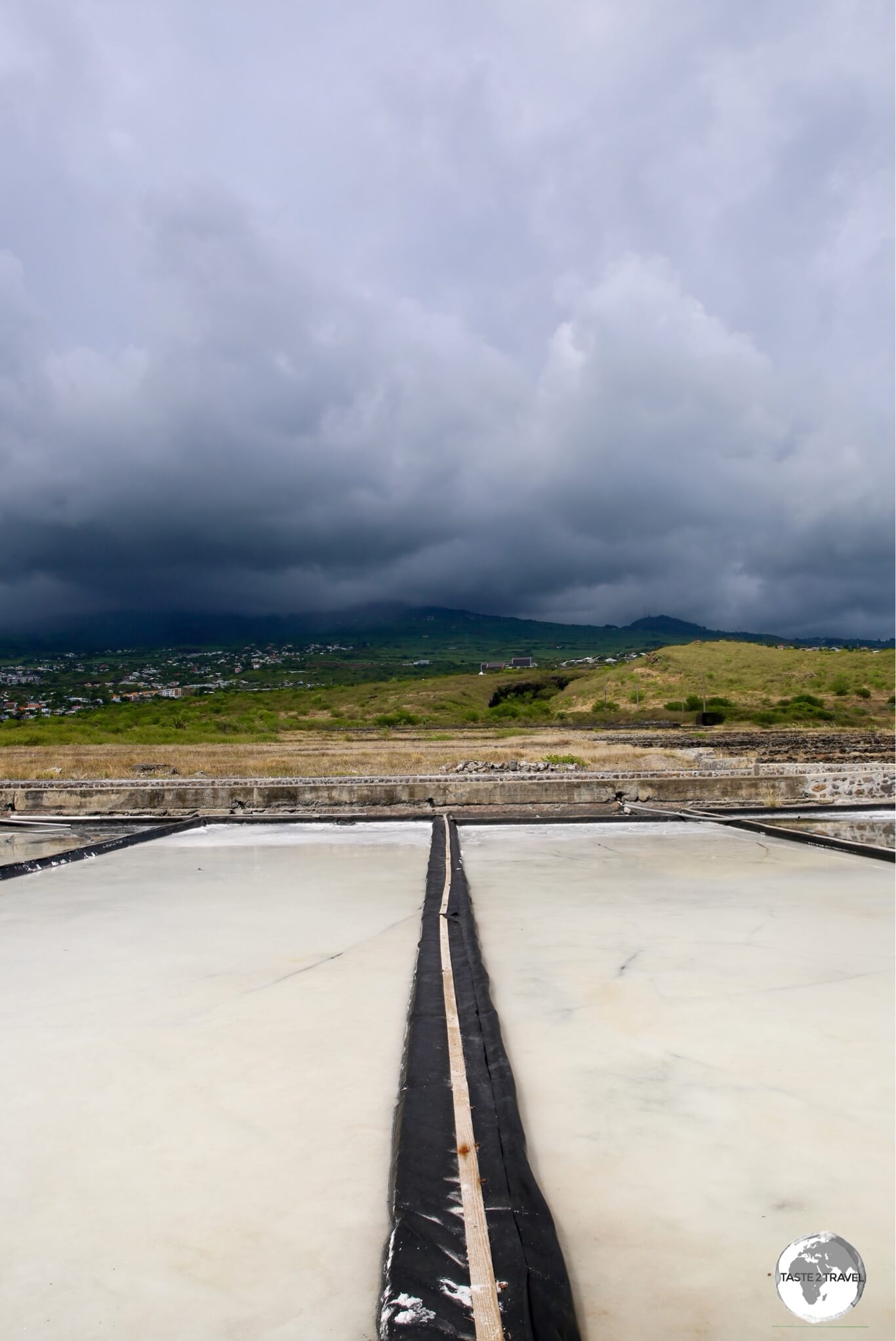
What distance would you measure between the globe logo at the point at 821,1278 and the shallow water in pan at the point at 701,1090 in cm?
3

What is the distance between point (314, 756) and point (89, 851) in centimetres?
1832

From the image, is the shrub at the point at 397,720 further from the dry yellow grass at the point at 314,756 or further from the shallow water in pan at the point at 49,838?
the shallow water in pan at the point at 49,838

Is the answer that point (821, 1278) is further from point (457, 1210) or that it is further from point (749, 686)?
point (749, 686)

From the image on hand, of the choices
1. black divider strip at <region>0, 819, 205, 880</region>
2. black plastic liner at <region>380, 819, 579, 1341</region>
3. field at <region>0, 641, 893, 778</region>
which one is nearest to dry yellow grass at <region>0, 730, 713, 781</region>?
field at <region>0, 641, 893, 778</region>

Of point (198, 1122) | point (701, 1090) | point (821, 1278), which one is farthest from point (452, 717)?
point (821, 1278)

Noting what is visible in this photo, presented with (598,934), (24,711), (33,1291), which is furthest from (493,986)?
(24,711)

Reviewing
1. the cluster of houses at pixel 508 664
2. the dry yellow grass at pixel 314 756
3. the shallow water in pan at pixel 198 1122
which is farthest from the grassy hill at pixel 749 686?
the cluster of houses at pixel 508 664

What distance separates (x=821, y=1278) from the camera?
185cm

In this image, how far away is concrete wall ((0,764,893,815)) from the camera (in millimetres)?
14953

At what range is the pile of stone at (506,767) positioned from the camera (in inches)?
873

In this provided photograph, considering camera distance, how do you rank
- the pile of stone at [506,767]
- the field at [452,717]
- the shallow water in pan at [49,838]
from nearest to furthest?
1. the shallow water in pan at [49,838]
2. the pile of stone at [506,767]
3. the field at [452,717]

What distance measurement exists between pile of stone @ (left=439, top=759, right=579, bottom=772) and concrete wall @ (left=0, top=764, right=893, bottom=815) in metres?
5.58

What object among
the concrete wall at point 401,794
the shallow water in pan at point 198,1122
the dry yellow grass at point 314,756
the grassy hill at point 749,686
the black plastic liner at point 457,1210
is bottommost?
the dry yellow grass at point 314,756

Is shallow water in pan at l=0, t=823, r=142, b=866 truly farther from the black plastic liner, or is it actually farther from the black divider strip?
the black plastic liner
